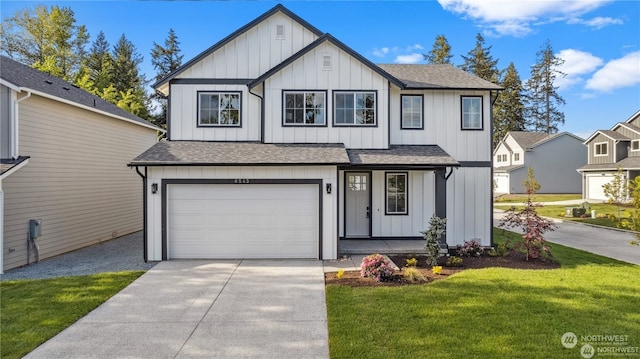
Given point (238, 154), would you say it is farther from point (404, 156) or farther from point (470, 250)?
point (470, 250)

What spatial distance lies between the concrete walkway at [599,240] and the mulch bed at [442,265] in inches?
125

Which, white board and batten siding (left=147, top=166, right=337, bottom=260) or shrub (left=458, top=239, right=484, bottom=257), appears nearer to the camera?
white board and batten siding (left=147, top=166, right=337, bottom=260)

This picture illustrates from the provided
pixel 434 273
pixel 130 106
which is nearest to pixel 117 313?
pixel 434 273

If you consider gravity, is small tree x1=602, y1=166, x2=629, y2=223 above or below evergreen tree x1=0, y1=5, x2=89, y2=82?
below

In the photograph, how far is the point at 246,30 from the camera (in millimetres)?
11969

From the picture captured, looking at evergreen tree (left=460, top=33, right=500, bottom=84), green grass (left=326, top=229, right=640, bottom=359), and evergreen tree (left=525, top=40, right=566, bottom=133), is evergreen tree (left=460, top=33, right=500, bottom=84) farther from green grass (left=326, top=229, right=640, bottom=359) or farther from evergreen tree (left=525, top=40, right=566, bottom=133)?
green grass (left=326, top=229, right=640, bottom=359)

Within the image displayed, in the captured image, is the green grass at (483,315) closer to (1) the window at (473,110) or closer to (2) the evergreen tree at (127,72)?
(1) the window at (473,110)

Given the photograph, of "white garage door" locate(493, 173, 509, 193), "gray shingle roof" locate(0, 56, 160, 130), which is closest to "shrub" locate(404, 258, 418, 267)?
"gray shingle roof" locate(0, 56, 160, 130)

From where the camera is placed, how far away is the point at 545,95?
5119 centimetres

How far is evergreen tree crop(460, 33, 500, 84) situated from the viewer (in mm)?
46688

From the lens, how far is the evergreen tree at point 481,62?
46.7 m

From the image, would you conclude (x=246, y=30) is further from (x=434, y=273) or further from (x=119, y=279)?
(x=434, y=273)

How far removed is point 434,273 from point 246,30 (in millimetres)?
9481

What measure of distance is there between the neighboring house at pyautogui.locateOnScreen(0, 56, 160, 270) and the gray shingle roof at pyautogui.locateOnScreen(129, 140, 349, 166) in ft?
9.72
